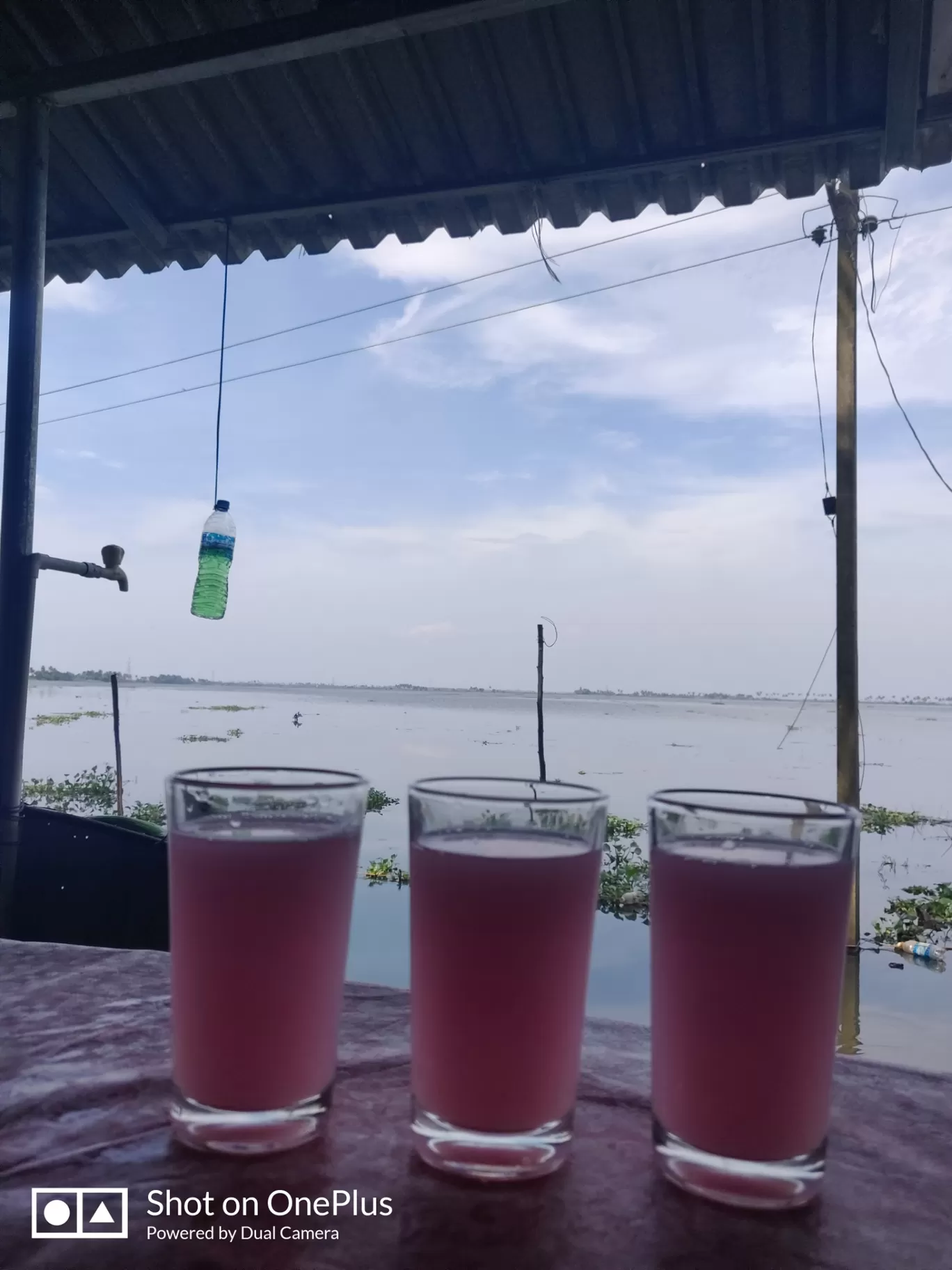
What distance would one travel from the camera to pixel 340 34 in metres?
1.50

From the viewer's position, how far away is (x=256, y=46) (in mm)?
1544

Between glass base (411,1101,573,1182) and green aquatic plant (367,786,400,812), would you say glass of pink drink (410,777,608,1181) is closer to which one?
glass base (411,1101,573,1182)

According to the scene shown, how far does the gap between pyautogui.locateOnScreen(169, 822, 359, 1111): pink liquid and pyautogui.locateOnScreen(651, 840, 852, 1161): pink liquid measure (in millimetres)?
217

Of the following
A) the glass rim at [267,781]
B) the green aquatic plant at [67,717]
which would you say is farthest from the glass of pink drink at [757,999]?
the green aquatic plant at [67,717]

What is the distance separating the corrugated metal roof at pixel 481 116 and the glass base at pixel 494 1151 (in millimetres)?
1603

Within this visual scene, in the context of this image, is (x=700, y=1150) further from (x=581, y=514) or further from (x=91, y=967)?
(x=581, y=514)

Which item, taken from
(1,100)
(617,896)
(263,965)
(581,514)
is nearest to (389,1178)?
(263,965)

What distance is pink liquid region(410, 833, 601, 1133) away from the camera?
0.48 m

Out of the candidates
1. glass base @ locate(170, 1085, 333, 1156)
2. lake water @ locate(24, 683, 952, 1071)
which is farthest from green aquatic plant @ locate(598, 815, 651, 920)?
glass base @ locate(170, 1085, 333, 1156)

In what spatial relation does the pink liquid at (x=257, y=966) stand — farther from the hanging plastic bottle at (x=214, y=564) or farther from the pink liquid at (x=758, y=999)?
the hanging plastic bottle at (x=214, y=564)

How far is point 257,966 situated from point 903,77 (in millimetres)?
1724

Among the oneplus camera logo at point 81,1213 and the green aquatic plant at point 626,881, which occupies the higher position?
the oneplus camera logo at point 81,1213

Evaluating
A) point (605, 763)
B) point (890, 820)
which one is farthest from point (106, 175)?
point (605, 763)

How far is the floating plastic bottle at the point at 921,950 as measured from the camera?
7.64 metres
